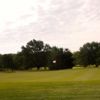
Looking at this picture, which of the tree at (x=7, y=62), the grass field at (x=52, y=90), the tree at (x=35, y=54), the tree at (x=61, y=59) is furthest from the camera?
the tree at (x=7, y=62)

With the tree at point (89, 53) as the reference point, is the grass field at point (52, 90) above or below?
below

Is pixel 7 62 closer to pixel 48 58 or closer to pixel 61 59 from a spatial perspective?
pixel 48 58

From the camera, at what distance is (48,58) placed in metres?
124

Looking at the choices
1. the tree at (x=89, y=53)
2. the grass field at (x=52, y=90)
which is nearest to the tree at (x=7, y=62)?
the tree at (x=89, y=53)

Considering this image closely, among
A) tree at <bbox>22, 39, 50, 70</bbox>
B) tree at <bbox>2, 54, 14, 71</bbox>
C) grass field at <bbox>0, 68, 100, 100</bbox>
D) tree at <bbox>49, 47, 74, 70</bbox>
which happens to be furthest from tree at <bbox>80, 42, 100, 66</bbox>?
grass field at <bbox>0, 68, 100, 100</bbox>

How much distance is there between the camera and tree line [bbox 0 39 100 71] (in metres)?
120

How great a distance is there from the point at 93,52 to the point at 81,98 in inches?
4492

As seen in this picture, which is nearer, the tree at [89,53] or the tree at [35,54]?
the tree at [35,54]

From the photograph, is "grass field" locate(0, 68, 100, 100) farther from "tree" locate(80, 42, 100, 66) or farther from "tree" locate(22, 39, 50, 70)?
"tree" locate(80, 42, 100, 66)

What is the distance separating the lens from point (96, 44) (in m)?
136

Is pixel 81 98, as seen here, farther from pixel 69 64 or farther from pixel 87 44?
pixel 87 44

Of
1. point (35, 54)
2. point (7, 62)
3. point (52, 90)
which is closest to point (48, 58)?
→ point (35, 54)

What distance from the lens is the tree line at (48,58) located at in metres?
120

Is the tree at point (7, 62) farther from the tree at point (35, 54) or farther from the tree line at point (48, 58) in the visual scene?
the tree at point (35, 54)
